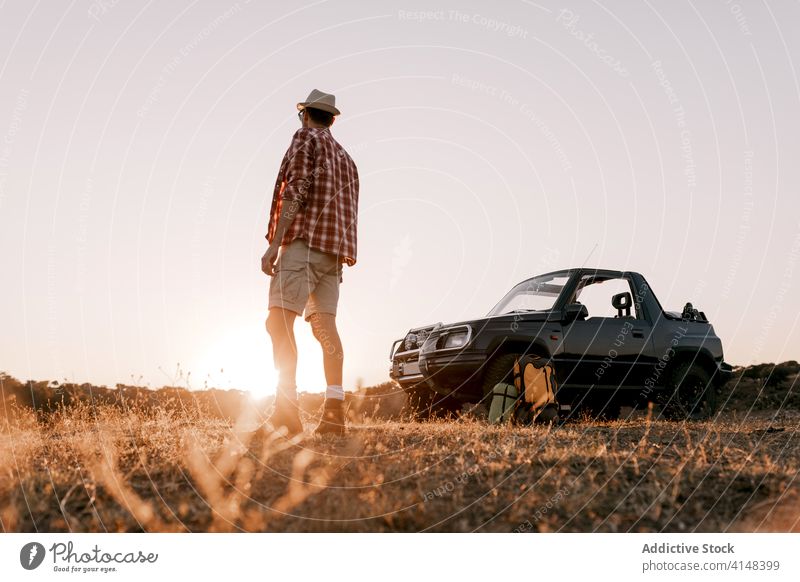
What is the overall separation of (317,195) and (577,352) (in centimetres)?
388

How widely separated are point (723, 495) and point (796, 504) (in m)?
0.30

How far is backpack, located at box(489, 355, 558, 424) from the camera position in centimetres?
625

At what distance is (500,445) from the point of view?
154 inches

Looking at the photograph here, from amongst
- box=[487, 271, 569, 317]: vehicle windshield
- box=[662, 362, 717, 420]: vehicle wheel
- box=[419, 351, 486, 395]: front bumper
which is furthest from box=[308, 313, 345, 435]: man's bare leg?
box=[662, 362, 717, 420]: vehicle wheel

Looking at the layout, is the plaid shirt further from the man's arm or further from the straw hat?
the straw hat

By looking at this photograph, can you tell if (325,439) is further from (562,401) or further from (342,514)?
(562,401)

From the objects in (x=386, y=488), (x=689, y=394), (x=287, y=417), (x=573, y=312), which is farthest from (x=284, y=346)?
(x=689, y=394)

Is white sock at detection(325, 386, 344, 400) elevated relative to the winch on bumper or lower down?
lower down

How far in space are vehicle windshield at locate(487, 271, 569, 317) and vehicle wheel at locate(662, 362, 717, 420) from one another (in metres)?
1.96

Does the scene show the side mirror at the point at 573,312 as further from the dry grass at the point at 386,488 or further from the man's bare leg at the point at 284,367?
the man's bare leg at the point at 284,367

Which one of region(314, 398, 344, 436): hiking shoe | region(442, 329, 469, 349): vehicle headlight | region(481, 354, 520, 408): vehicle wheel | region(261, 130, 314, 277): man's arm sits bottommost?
region(314, 398, 344, 436): hiking shoe

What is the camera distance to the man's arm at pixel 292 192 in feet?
14.6

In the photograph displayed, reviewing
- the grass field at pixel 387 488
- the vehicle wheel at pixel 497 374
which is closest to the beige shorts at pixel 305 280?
the grass field at pixel 387 488
